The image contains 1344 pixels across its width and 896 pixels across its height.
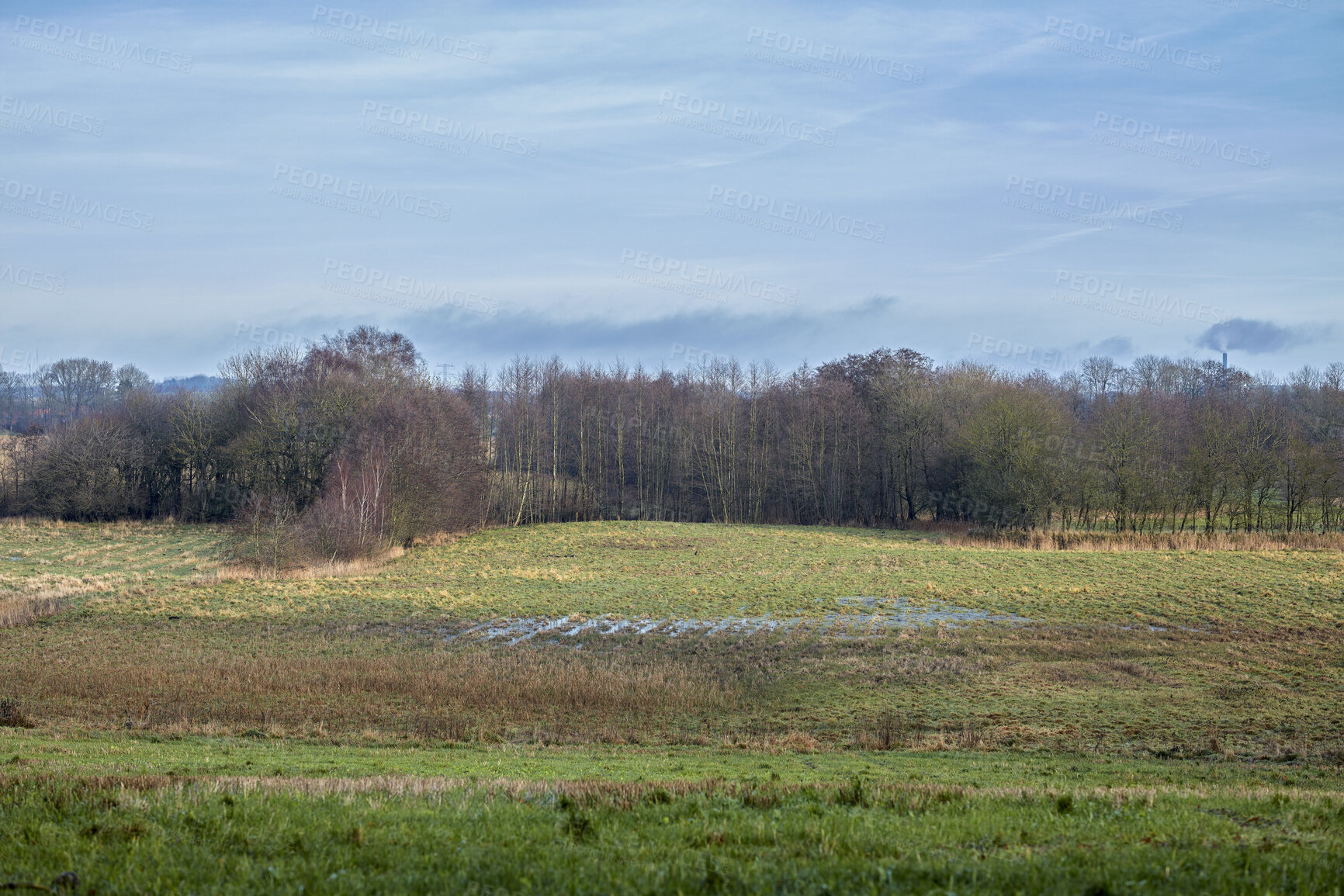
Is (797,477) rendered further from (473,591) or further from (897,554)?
(473,591)

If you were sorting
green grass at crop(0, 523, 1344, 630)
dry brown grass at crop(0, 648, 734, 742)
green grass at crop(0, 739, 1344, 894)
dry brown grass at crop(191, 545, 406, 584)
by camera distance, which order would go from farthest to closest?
dry brown grass at crop(191, 545, 406, 584), green grass at crop(0, 523, 1344, 630), dry brown grass at crop(0, 648, 734, 742), green grass at crop(0, 739, 1344, 894)

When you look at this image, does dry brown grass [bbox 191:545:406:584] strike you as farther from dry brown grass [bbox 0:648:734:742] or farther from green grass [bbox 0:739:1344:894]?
green grass [bbox 0:739:1344:894]

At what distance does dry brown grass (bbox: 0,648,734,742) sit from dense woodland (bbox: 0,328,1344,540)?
2123 cm

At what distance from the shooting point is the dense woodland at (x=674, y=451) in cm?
5222

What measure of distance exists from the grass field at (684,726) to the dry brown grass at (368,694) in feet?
0.41

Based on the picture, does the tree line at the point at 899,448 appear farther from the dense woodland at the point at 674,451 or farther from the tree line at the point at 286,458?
the tree line at the point at 286,458

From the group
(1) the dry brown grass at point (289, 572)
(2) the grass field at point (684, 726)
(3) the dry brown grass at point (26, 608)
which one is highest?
(2) the grass field at point (684, 726)

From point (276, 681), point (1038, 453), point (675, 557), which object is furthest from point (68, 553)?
point (1038, 453)

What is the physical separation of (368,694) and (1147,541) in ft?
162

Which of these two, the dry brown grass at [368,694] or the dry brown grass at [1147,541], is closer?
the dry brown grass at [368,694]

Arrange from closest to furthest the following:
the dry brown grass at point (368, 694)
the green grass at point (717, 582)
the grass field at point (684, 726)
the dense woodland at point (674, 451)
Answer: the grass field at point (684, 726) → the dry brown grass at point (368, 694) → the green grass at point (717, 582) → the dense woodland at point (674, 451)

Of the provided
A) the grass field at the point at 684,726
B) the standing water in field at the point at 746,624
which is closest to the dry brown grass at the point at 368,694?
the grass field at the point at 684,726

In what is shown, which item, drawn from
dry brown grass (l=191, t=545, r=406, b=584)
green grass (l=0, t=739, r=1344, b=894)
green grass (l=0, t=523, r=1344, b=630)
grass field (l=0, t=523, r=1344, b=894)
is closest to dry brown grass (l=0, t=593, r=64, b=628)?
grass field (l=0, t=523, r=1344, b=894)

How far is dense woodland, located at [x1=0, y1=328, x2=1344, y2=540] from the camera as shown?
5222 cm
